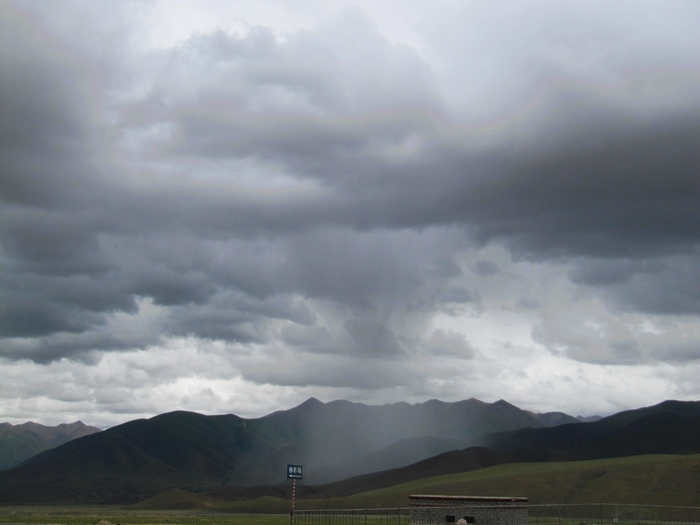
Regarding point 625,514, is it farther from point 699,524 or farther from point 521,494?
point 521,494

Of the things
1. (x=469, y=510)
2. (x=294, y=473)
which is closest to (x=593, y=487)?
(x=469, y=510)

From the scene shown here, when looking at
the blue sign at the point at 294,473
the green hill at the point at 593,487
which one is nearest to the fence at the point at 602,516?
the blue sign at the point at 294,473

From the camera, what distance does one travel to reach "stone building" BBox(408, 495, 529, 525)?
53.2m

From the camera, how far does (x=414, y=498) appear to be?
181ft

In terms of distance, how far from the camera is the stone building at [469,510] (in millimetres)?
53188

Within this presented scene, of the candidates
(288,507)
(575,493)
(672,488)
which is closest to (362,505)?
(288,507)

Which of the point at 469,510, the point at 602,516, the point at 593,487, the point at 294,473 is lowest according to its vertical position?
the point at 593,487

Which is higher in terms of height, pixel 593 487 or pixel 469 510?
pixel 469 510

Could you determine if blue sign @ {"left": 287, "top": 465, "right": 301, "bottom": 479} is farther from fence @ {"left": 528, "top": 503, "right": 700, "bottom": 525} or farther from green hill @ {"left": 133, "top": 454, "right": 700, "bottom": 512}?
green hill @ {"left": 133, "top": 454, "right": 700, "bottom": 512}

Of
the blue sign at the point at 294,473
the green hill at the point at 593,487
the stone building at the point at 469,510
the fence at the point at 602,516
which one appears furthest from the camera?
the green hill at the point at 593,487

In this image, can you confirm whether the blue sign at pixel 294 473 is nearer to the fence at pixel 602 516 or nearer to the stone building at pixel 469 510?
the stone building at pixel 469 510

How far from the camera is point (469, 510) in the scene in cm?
5341

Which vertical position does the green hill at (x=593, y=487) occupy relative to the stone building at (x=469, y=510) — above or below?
below

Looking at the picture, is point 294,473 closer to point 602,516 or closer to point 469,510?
point 469,510
